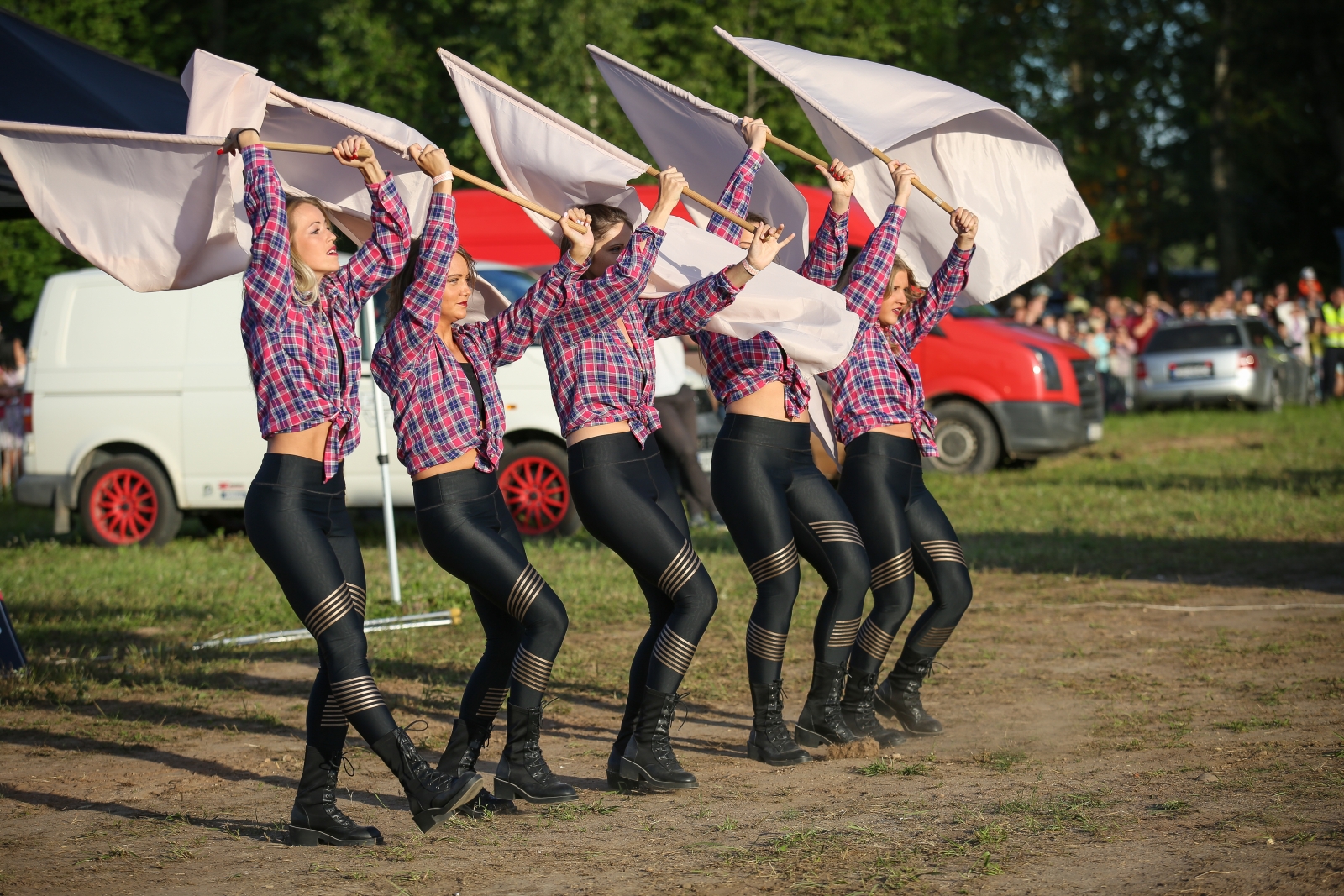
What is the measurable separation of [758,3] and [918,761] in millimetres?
23622

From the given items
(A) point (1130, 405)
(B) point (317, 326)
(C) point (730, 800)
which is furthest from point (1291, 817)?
(A) point (1130, 405)

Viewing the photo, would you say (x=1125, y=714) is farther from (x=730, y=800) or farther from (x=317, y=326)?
(x=317, y=326)

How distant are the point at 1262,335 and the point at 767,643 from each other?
20614mm

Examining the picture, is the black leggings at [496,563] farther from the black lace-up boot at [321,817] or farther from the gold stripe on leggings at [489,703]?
the black lace-up boot at [321,817]

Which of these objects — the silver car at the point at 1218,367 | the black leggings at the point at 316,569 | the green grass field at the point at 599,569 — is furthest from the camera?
the silver car at the point at 1218,367

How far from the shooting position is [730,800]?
4988 millimetres

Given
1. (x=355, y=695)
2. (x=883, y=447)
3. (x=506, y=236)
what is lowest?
(x=355, y=695)

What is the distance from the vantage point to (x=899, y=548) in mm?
5836

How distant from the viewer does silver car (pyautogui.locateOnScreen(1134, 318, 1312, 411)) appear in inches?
896

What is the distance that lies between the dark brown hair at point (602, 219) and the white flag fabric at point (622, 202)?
238 millimetres

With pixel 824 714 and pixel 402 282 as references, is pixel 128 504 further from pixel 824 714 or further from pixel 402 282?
pixel 824 714

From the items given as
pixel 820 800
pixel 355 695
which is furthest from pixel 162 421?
pixel 820 800

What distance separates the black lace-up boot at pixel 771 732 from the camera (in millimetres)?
5508

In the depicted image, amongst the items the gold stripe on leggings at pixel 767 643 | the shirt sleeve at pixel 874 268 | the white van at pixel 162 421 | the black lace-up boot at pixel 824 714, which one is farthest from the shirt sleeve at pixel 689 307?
the white van at pixel 162 421
